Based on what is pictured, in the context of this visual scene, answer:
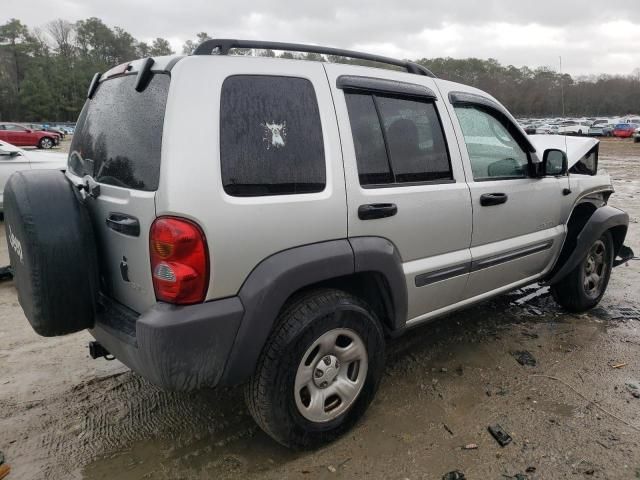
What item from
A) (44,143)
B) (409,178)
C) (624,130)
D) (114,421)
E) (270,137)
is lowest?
(114,421)

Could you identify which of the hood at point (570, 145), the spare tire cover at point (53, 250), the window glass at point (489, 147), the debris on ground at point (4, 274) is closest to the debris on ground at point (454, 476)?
the window glass at point (489, 147)

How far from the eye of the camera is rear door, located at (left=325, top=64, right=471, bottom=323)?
2.51m

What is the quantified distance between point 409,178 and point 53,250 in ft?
6.04

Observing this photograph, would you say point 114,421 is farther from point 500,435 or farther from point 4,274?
point 4,274

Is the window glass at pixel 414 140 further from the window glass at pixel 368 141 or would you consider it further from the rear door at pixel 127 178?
the rear door at pixel 127 178

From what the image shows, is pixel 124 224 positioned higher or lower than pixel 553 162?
lower

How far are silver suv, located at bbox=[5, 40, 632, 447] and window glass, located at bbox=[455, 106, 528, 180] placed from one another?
4.7 inches

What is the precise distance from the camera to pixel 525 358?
352 cm

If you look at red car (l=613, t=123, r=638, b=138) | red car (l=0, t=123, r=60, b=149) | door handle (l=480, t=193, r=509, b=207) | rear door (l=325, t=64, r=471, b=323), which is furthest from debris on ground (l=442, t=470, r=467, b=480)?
red car (l=613, t=123, r=638, b=138)

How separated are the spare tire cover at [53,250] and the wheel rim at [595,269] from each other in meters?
3.88

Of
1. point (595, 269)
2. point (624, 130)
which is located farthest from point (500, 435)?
point (624, 130)

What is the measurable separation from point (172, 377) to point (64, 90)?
91424 millimetres

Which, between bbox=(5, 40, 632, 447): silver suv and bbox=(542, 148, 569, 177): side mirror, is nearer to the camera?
bbox=(5, 40, 632, 447): silver suv

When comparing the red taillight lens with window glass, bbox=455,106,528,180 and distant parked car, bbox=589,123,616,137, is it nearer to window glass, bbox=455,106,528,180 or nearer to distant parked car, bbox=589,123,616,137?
window glass, bbox=455,106,528,180
